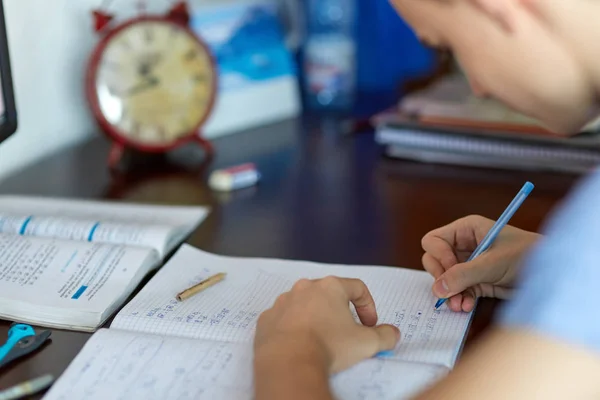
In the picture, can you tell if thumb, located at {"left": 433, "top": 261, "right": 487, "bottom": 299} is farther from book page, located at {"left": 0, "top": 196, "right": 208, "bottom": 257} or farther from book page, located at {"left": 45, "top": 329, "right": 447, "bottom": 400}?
book page, located at {"left": 0, "top": 196, "right": 208, "bottom": 257}

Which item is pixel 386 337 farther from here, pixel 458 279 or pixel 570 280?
pixel 570 280

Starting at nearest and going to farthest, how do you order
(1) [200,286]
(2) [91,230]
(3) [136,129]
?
(1) [200,286] → (2) [91,230] → (3) [136,129]

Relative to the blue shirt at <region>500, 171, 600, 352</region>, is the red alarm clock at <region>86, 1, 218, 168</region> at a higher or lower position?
lower

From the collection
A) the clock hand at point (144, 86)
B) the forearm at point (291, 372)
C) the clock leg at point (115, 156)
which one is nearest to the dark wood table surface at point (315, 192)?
the clock leg at point (115, 156)

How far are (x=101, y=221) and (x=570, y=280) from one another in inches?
27.0

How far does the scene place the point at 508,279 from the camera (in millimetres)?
893

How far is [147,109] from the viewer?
4.42 feet

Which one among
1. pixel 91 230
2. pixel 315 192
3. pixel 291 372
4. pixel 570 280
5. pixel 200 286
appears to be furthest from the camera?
pixel 315 192

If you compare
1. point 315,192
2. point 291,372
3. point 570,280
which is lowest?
point 315,192

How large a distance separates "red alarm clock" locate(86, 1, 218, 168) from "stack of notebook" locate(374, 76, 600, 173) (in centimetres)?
31

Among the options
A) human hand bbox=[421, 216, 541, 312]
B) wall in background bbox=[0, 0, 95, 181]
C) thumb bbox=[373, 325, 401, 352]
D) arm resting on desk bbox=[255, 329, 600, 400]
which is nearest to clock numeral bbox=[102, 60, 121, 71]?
wall in background bbox=[0, 0, 95, 181]

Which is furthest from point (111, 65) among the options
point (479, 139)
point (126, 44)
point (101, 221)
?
point (479, 139)

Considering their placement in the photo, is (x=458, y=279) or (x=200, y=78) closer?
(x=458, y=279)

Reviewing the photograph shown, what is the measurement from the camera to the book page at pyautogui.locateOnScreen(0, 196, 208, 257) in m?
1.02
